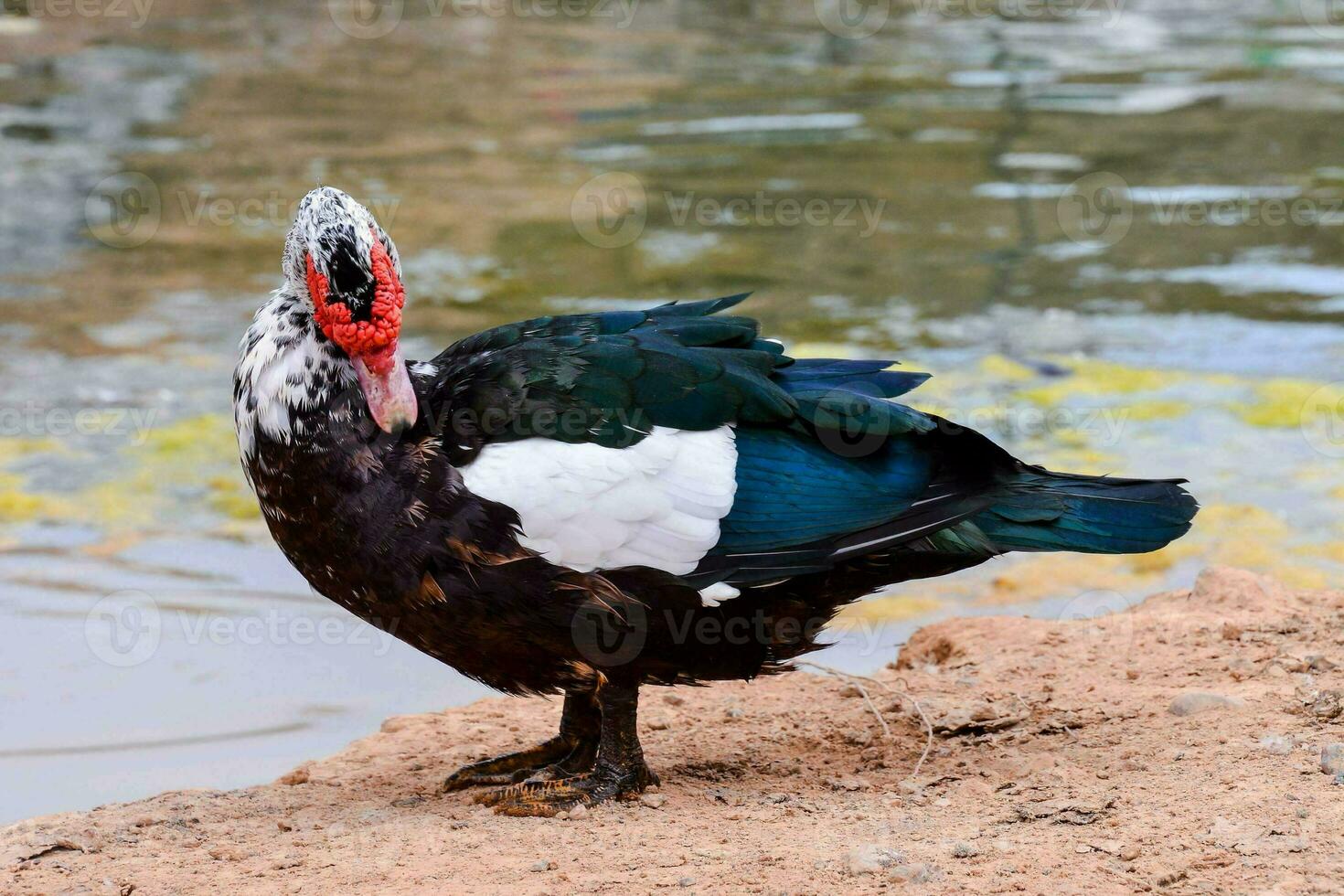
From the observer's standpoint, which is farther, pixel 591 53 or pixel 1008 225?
pixel 591 53

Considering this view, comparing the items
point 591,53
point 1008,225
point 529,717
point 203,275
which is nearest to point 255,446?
point 529,717

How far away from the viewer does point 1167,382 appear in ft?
24.5

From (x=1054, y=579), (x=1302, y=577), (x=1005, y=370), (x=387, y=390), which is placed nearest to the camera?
(x=387, y=390)

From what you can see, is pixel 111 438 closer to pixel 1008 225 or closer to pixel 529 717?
pixel 529 717

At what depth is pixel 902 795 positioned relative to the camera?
3498 mm

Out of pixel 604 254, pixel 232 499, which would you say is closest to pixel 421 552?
pixel 232 499

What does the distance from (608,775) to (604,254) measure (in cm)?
613

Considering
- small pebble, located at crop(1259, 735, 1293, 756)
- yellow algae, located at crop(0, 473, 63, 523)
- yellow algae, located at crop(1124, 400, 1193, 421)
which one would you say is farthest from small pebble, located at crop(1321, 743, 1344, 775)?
yellow algae, located at crop(0, 473, 63, 523)

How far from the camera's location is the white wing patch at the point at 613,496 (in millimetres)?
3363

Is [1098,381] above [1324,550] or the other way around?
above

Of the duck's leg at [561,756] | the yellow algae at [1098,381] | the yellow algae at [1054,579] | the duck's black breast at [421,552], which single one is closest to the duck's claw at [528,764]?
the duck's leg at [561,756]

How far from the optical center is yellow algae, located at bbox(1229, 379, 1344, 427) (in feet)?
22.8

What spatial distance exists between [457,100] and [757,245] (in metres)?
4.63

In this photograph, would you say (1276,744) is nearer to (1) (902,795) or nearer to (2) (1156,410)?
(1) (902,795)
